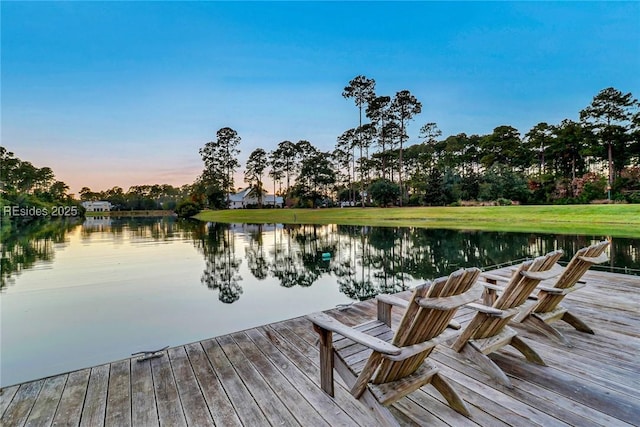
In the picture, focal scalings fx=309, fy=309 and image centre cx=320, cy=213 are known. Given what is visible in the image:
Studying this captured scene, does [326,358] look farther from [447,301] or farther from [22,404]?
[22,404]

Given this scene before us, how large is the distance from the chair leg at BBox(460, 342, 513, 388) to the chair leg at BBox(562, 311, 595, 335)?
4.95 ft

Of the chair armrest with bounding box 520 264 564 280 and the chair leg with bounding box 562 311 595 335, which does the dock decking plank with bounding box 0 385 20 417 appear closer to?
the chair armrest with bounding box 520 264 564 280

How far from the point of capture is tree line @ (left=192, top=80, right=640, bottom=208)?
32.4 m

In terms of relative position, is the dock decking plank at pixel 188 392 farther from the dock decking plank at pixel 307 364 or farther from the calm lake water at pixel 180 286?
the calm lake water at pixel 180 286

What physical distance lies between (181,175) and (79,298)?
192ft

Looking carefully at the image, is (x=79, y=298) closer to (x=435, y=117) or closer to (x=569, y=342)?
(x=569, y=342)

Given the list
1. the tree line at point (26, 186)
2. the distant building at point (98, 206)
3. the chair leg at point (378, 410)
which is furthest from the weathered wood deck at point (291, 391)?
the distant building at point (98, 206)

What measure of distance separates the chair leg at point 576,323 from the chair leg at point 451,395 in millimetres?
2045

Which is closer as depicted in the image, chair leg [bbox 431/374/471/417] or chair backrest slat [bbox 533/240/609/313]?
chair leg [bbox 431/374/471/417]

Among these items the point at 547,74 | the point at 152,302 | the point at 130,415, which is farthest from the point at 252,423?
the point at 547,74

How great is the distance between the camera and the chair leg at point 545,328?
2878 mm

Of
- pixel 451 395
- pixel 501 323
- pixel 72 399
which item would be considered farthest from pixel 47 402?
pixel 501 323

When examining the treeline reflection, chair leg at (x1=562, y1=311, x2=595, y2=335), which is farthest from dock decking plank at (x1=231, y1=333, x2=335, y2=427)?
the treeline reflection

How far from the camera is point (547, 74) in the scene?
24.4 m
